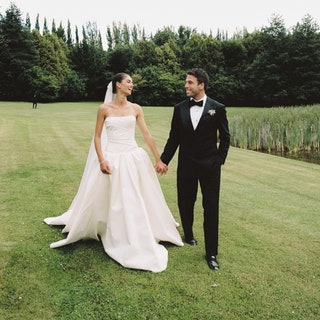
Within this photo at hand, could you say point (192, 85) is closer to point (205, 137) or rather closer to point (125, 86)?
point (205, 137)

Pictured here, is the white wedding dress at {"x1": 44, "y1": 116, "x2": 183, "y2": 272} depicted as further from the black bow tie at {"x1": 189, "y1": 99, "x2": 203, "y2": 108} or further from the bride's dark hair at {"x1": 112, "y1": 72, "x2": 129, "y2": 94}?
the black bow tie at {"x1": 189, "y1": 99, "x2": 203, "y2": 108}

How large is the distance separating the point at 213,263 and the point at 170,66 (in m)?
60.4

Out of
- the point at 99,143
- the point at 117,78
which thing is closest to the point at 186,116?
the point at 117,78

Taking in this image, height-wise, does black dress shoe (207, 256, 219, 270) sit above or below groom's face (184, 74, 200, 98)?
below

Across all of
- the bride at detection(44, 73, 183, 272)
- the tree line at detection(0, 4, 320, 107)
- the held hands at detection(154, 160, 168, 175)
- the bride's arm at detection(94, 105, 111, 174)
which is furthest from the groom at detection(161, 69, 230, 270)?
the tree line at detection(0, 4, 320, 107)

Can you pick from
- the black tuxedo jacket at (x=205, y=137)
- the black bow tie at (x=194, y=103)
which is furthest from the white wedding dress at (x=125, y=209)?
the black bow tie at (x=194, y=103)

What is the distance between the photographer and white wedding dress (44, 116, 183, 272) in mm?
4414

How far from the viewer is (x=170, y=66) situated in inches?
2445

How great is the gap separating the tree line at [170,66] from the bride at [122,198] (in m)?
47.2

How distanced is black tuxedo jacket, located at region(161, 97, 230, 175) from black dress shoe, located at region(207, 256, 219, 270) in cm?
107

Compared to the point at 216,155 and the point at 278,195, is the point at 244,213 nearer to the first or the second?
the point at 278,195

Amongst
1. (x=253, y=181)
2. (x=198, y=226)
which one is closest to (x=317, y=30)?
(x=253, y=181)

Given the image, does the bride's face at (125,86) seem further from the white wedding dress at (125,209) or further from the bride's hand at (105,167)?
the bride's hand at (105,167)

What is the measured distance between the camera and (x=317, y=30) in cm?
4988
